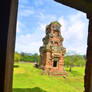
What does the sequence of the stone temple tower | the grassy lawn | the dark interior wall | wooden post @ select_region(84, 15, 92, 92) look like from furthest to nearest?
1. the stone temple tower
2. the grassy lawn
3. wooden post @ select_region(84, 15, 92, 92)
4. the dark interior wall

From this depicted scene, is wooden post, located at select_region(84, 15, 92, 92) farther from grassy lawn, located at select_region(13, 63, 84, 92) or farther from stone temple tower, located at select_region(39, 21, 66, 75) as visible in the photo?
stone temple tower, located at select_region(39, 21, 66, 75)

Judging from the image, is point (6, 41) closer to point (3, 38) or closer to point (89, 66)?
Answer: point (3, 38)

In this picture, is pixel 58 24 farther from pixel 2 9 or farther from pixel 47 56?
pixel 2 9

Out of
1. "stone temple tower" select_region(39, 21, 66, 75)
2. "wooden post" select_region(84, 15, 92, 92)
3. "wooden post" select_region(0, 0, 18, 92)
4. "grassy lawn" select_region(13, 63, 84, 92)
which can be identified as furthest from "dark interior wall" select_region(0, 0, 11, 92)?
"stone temple tower" select_region(39, 21, 66, 75)

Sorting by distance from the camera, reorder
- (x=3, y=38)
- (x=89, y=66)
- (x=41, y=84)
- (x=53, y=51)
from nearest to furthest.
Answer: (x=3, y=38) → (x=89, y=66) → (x=41, y=84) → (x=53, y=51)

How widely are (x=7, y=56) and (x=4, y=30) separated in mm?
111

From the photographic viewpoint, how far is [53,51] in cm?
1570

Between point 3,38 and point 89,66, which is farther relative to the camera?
point 89,66

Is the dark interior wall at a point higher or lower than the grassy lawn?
higher

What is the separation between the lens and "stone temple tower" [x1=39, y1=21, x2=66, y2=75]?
1530cm

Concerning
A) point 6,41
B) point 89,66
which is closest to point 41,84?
point 89,66

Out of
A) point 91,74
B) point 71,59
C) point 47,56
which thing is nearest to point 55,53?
point 47,56

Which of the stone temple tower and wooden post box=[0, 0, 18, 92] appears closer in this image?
wooden post box=[0, 0, 18, 92]

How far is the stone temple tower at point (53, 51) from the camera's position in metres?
15.3
